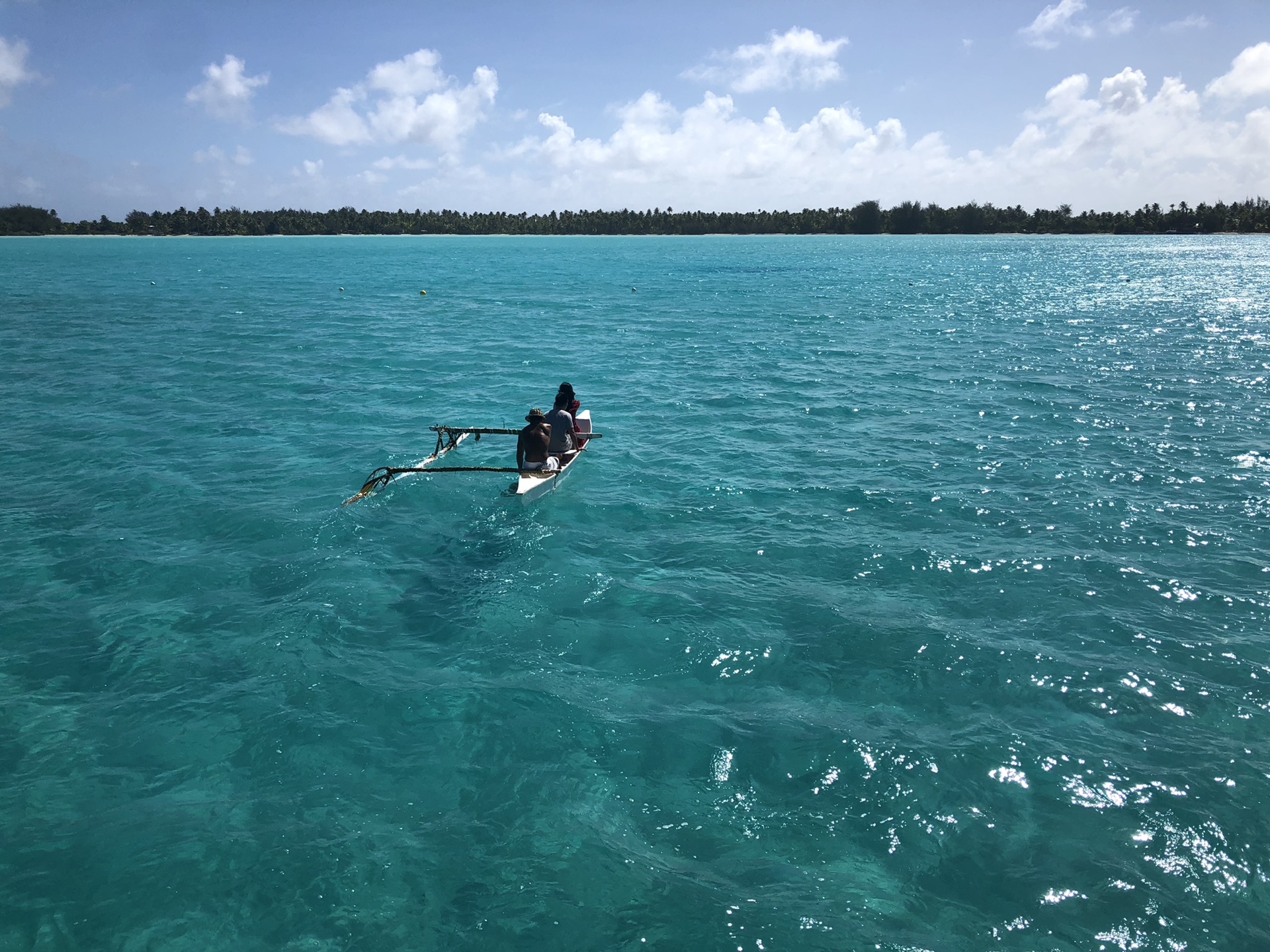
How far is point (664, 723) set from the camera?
34.8 feet

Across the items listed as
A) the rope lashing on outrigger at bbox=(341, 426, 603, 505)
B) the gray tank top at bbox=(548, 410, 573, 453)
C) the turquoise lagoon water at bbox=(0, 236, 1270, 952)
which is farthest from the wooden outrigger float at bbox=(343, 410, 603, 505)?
the turquoise lagoon water at bbox=(0, 236, 1270, 952)

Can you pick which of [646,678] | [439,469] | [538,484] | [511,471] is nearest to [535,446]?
[511,471]

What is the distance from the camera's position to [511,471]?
58.4ft

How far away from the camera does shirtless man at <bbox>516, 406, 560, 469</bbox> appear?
18.3m

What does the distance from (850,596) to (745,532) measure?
3340 mm

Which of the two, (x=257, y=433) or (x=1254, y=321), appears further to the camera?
(x=1254, y=321)

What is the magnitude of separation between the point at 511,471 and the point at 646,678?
7.66 m

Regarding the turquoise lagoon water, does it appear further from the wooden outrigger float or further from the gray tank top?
the gray tank top

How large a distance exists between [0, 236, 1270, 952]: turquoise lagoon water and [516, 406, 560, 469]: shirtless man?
100 cm

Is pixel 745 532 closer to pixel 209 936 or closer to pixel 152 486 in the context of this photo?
pixel 209 936

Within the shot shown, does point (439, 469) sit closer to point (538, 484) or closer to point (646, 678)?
point (538, 484)

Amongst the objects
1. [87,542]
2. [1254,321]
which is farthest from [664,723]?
[1254,321]

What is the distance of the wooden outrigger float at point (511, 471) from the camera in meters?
17.5

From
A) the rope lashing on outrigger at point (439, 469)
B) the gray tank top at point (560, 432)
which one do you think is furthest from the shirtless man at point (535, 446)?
the gray tank top at point (560, 432)
